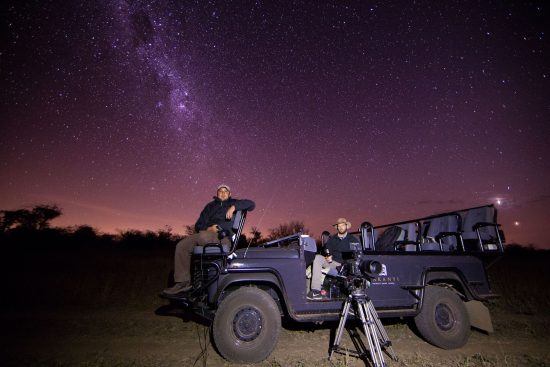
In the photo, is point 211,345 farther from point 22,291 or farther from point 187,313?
point 22,291

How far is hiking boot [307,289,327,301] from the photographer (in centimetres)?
535

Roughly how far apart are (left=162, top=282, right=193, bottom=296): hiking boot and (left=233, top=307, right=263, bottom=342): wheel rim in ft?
3.59

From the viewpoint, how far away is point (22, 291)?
1083 cm

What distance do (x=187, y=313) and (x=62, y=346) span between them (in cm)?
225

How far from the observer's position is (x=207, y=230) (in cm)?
599

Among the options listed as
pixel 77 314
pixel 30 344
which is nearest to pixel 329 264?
pixel 30 344

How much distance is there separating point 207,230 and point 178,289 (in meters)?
1.20

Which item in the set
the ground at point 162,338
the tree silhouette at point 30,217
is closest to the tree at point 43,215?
the tree silhouette at point 30,217

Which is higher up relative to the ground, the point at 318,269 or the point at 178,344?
the point at 318,269

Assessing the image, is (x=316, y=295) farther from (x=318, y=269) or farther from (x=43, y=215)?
(x=43, y=215)

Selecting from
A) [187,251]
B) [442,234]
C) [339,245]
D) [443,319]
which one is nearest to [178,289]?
[187,251]

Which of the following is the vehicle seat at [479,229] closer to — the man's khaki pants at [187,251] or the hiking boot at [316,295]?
the hiking boot at [316,295]

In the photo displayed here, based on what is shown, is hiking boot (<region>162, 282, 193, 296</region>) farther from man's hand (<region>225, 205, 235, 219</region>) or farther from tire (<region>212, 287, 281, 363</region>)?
man's hand (<region>225, 205, 235, 219</region>)

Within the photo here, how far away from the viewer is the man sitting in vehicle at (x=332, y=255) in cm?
570
